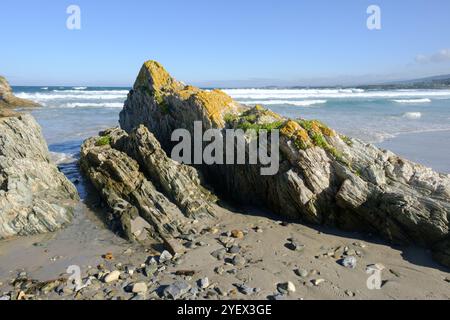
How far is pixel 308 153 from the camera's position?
32.1 ft

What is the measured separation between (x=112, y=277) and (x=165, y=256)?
4.34ft

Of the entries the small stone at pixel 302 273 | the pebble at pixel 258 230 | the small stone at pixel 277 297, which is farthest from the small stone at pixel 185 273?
the pebble at pixel 258 230

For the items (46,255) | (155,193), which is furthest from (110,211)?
(46,255)

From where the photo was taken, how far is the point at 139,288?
22.8 feet

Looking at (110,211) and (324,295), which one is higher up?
(110,211)

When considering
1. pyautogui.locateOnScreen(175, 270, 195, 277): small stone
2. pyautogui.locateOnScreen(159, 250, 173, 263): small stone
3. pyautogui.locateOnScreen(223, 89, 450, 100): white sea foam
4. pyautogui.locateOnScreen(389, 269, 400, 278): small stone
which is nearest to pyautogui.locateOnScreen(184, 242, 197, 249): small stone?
pyautogui.locateOnScreen(159, 250, 173, 263): small stone

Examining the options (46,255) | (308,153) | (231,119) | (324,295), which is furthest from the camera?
(231,119)

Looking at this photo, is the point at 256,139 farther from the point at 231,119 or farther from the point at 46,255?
the point at 46,255

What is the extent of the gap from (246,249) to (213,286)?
175 centimetres

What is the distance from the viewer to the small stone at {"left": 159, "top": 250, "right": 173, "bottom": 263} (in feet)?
26.6

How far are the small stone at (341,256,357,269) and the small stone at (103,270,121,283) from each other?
16.2 feet

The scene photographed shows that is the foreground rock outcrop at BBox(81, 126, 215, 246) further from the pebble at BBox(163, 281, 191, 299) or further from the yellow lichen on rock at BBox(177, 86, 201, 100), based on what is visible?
the yellow lichen on rock at BBox(177, 86, 201, 100)

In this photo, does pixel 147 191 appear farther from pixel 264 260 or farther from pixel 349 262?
pixel 349 262

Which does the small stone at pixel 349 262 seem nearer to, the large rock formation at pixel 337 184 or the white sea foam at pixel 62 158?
the large rock formation at pixel 337 184
